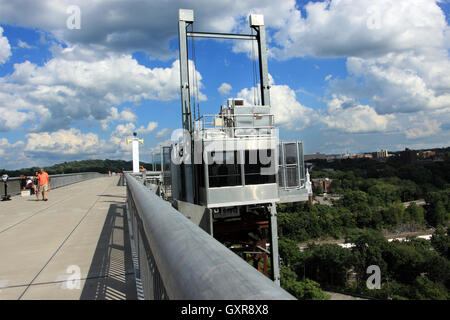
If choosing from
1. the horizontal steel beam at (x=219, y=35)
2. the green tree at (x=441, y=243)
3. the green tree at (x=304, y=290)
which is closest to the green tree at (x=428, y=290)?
the green tree at (x=441, y=243)

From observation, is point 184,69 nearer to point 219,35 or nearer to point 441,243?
point 219,35

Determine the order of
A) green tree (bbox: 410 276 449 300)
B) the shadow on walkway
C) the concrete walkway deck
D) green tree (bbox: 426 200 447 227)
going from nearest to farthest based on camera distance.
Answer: the shadow on walkway < the concrete walkway deck < green tree (bbox: 410 276 449 300) < green tree (bbox: 426 200 447 227)

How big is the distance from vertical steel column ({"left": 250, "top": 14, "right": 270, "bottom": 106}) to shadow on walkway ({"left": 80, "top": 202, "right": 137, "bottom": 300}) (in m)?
13.9

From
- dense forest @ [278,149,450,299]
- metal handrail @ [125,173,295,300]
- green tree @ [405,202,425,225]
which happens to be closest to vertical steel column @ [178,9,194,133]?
metal handrail @ [125,173,295,300]

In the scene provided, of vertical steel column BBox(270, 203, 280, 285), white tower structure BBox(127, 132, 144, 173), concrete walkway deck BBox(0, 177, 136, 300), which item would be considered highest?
white tower structure BBox(127, 132, 144, 173)

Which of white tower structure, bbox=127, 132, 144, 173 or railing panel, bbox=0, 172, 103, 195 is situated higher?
white tower structure, bbox=127, 132, 144, 173

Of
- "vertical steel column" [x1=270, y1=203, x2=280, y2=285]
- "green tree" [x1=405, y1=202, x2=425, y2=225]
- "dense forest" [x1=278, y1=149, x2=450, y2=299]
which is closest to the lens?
"vertical steel column" [x1=270, y1=203, x2=280, y2=285]

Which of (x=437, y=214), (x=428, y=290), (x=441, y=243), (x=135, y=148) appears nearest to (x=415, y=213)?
(x=437, y=214)

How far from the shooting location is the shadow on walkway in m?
4.81

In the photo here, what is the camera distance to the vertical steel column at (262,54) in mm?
21047

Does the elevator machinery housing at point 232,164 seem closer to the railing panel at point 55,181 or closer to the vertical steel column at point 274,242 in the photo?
the vertical steel column at point 274,242

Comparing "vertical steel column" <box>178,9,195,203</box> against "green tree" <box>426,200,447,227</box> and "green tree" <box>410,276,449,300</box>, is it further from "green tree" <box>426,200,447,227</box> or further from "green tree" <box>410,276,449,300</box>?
"green tree" <box>426,200,447,227</box>

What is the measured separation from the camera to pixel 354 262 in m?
109
